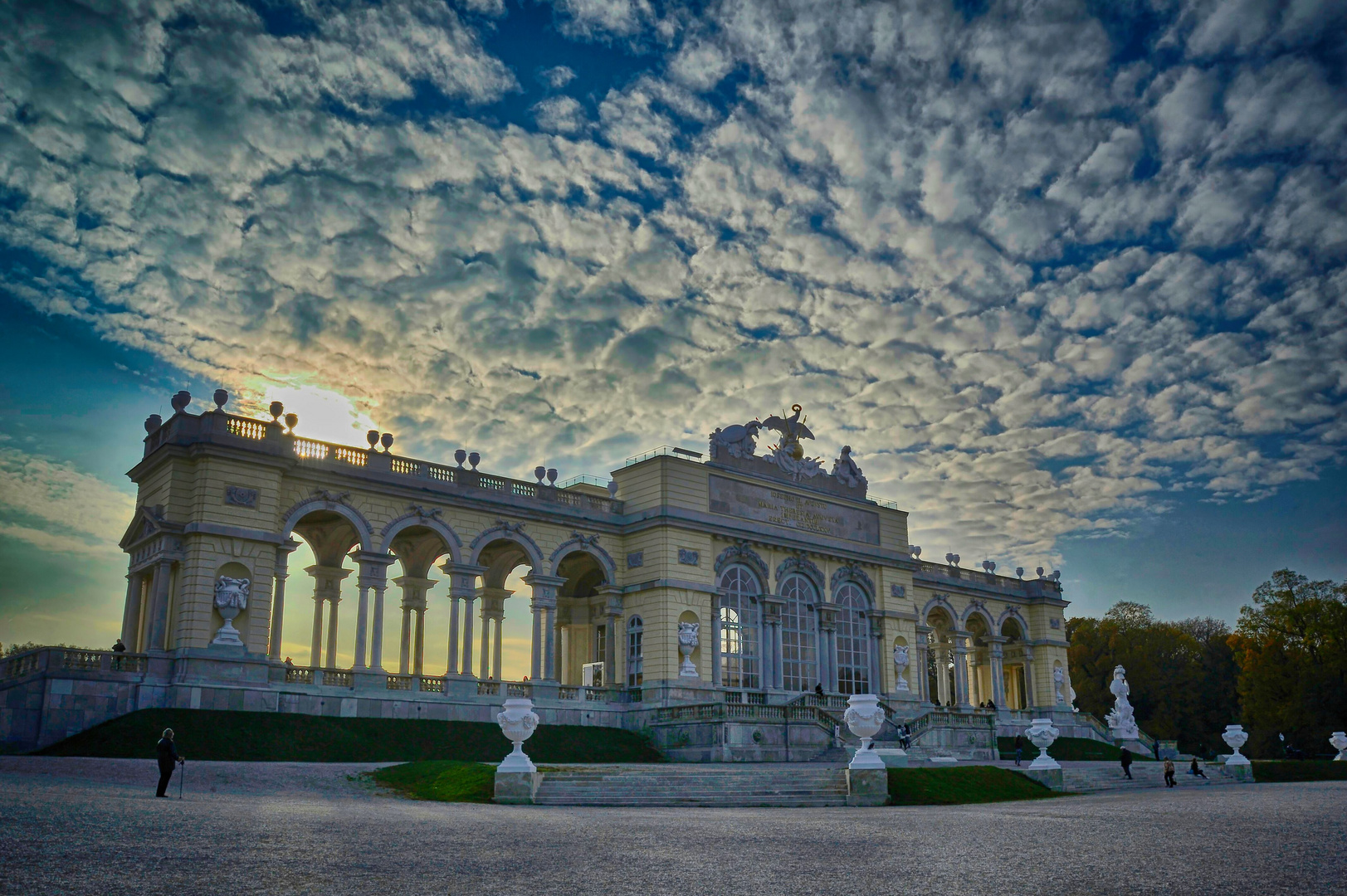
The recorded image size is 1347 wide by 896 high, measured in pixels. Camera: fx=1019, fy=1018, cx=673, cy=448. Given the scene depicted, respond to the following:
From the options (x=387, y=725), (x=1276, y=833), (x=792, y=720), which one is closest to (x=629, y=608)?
(x=792, y=720)

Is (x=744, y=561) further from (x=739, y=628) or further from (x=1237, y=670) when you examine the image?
(x=1237, y=670)

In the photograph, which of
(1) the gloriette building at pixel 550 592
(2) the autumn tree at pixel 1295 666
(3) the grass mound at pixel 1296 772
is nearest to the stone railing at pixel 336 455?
(1) the gloriette building at pixel 550 592

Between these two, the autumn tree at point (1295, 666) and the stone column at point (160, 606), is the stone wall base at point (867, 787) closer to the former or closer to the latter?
the stone column at point (160, 606)

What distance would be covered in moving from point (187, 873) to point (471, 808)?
30.1 feet

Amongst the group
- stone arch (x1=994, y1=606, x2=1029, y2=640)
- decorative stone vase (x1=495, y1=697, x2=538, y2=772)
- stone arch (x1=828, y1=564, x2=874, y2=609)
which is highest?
stone arch (x1=828, y1=564, x2=874, y2=609)

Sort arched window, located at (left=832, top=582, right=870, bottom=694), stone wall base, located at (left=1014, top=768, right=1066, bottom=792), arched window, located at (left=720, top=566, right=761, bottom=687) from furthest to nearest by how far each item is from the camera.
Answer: arched window, located at (left=832, top=582, right=870, bottom=694)
arched window, located at (left=720, top=566, right=761, bottom=687)
stone wall base, located at (left=1014, top=768, right=1066, bottom=792)

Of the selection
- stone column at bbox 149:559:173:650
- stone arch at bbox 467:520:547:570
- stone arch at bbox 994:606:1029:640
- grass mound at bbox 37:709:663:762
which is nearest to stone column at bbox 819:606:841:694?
grass mound at bbox 37:709:663:762

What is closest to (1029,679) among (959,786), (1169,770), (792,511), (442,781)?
(792,511)

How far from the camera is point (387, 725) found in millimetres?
31516

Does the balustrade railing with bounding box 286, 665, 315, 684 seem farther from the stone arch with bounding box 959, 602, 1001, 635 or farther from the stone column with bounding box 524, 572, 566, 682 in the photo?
the stone arch with bounding box 959, 602, 1001, 635

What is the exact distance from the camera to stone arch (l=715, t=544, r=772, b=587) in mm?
42812

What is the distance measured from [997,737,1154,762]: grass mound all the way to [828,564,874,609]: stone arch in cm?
872

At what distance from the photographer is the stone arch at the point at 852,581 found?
154ft

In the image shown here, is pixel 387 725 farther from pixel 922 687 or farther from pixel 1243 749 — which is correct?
pixel 1243 749
